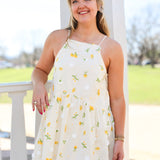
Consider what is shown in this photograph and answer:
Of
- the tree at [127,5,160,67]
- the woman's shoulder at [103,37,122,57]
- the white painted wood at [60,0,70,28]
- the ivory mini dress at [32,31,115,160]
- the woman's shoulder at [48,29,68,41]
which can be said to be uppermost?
the white painted wood at [60,0,70,28]

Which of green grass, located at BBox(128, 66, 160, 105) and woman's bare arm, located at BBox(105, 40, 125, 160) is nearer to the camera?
woman's bare arm, located at BBox(105, 40, 125, 160)

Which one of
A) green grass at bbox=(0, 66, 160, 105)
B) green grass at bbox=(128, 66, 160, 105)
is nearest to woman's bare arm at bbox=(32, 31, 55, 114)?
green grass at bbox=(0, 66, 160, 105)

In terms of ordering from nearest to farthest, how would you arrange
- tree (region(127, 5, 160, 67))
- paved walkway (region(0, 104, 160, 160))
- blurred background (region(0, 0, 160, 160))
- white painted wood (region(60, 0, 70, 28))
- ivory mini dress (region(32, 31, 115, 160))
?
1. ivory mini dress (region(32, 31, 115, 160))
2. white painted wood (region(60, 0, 70, 28))
3. paved walkway (region(0, 104, 160, 160))
4. blurred background (region(0, 0, 160, 160))
5. tree (region(127, 5, 160, 67))

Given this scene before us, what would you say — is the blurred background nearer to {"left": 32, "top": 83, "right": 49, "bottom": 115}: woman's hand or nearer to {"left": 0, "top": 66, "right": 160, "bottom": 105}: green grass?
{"left": 0, "top": 66, "right": 160, "bottom": 105}: green grass

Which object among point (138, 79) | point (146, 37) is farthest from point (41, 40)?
point (138, 79)

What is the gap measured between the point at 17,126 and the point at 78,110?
0.50 m

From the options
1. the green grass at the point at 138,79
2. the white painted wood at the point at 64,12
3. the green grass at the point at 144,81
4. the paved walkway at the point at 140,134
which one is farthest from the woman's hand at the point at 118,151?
the green grass at the point at 144,81

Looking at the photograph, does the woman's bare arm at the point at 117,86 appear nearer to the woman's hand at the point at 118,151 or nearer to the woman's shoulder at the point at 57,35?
the woman's hand at the point at 118,151

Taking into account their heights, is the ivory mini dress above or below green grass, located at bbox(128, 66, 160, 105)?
above

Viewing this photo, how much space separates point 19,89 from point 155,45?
1921cm

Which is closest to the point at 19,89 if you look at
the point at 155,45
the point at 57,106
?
the point at 57,106

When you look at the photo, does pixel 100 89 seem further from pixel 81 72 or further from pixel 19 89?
pixel 19 89

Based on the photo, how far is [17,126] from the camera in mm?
1822

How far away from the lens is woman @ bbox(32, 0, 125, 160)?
152 cm
